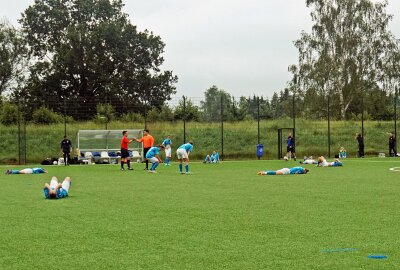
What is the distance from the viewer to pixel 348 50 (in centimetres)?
6900

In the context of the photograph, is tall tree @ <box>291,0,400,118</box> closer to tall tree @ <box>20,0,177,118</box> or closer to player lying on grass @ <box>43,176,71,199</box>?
tall tree @ <box>20,0,177,118</box>

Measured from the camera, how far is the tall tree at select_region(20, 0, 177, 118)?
69688 millimetres

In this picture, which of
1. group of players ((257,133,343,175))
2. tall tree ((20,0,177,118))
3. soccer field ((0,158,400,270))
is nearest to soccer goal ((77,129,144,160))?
group of players ((257,133,343,175))

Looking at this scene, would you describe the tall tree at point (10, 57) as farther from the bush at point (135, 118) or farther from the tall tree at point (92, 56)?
the bush at point (135, 118)

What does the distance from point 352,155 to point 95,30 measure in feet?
114

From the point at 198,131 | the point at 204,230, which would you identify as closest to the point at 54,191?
the point at 204,230

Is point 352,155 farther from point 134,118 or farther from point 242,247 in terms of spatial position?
point 242,247

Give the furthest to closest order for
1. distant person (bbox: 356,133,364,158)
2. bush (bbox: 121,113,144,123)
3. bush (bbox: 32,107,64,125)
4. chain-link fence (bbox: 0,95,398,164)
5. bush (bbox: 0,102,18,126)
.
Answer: bush (bbox: 0,102,18,126)
bush (bbox: 32,107,64,125)
bush (bbox: 121,113,144,123)
chain-link fence (bbox: 0,95,398,164)
distant person (bbox: 356,133,364,158)

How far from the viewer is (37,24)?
2884 inches

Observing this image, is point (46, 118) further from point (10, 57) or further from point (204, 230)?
point (204, 230)

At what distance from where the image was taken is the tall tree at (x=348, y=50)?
68.9 meters

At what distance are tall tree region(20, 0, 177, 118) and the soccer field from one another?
175 ft

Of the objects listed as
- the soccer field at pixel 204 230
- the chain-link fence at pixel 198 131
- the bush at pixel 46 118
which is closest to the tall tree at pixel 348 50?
the chain-link fence at pixel 198 131

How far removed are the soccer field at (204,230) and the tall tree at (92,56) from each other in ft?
175
